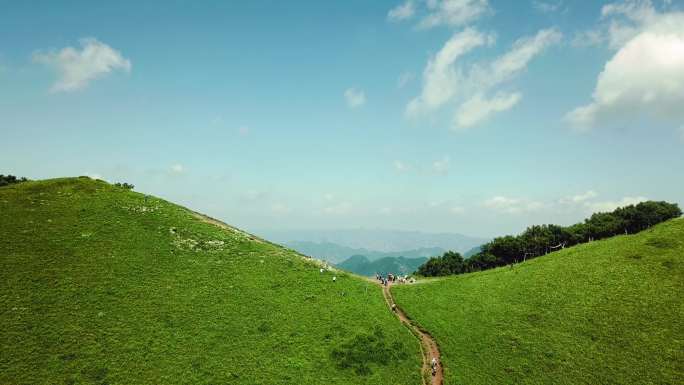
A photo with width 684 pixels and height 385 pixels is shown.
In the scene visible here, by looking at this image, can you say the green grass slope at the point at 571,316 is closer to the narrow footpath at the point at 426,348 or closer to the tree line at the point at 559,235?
the narrow footpath at the point at 426,348

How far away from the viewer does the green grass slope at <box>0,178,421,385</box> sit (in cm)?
4000

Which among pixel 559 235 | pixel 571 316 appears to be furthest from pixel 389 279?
pixel 559 235

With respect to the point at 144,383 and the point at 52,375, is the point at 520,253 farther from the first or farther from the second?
the point at 52,375

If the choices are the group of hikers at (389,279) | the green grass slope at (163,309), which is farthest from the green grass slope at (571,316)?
the green grass slope at (163,309)

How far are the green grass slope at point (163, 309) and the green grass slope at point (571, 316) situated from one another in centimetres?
831

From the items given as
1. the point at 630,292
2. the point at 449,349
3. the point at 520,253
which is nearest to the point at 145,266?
the point at 449,349

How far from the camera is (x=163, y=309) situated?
158 ft

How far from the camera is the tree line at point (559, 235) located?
319ft

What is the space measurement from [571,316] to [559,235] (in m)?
62.6

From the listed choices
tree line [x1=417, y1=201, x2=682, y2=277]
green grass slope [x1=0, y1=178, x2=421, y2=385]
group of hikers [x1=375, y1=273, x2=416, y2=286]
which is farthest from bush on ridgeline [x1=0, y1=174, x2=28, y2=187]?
tree line [x1=417, y1=201, x2=682, y2=277]

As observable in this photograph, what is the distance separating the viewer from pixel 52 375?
36.6 metres

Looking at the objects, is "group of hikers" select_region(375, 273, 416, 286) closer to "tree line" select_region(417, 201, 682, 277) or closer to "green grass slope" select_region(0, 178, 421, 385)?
"green grass slope" select_region(0, 178, 421, 385)

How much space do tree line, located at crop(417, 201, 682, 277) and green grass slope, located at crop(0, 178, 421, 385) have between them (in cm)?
5870

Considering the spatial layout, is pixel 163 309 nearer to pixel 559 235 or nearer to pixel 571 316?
pixel 571 316
